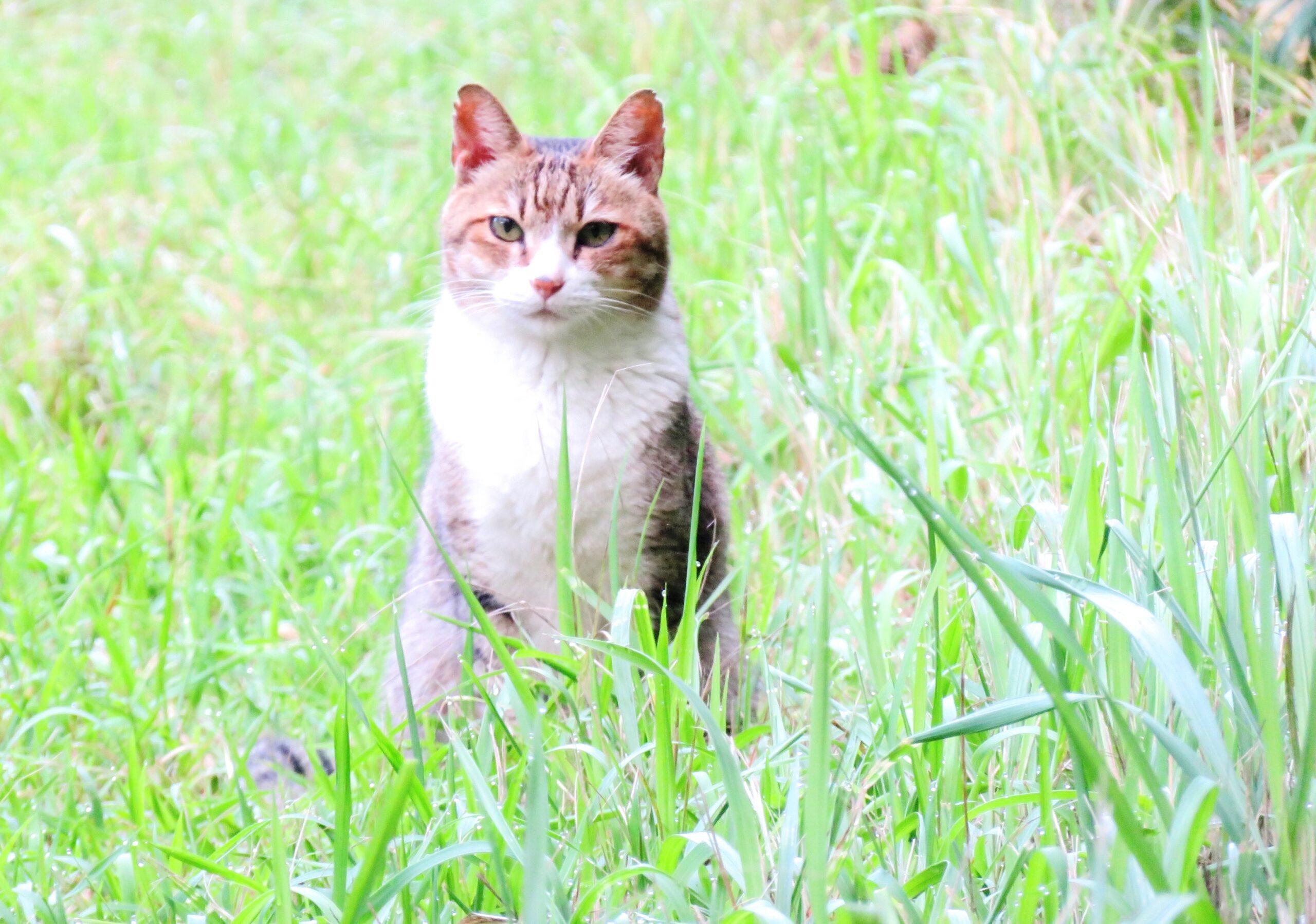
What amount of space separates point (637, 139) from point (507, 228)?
324mm

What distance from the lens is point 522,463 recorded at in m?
2.43

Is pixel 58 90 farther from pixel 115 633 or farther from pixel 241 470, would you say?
pixel 115 633

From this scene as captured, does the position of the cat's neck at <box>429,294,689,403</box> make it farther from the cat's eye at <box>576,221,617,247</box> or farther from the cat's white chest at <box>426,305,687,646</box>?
the cat's eye at <box>576,221,617,247</box>

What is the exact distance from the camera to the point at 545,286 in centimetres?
239

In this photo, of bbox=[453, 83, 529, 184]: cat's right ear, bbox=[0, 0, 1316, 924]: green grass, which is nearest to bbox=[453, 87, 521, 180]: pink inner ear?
bbox=[453, 83, 529, 184]: cat's right ear

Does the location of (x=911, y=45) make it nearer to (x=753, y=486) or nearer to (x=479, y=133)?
(x=753, y=486)

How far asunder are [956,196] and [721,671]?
180 centimetres

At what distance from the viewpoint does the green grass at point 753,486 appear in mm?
1457

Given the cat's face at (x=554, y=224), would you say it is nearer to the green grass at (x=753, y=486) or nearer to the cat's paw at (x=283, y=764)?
the green grass at (x=753, y=486)

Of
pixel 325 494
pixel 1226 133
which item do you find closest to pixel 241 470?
pixel 325 494

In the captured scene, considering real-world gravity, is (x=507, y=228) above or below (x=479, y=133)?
below

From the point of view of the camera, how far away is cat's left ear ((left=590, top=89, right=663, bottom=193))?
259cm

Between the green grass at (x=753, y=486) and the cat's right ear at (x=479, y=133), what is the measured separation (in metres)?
0.62

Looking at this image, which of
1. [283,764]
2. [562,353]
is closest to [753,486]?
[562,353]
